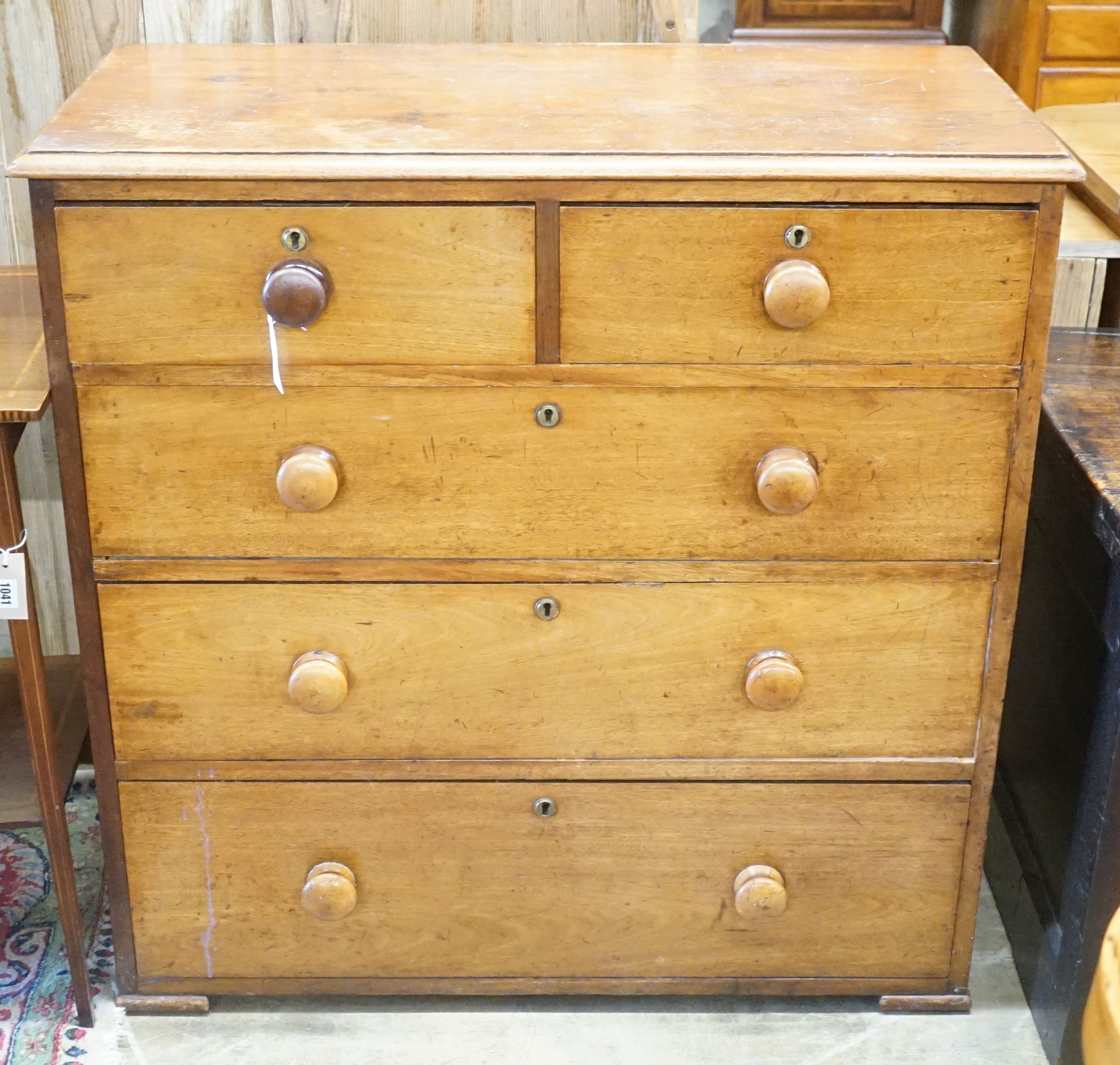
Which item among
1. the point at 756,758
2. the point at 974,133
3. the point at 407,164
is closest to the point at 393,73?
the point at 407,164

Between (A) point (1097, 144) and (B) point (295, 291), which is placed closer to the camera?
(B) point (295, 291)

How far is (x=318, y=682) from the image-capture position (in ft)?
5.18

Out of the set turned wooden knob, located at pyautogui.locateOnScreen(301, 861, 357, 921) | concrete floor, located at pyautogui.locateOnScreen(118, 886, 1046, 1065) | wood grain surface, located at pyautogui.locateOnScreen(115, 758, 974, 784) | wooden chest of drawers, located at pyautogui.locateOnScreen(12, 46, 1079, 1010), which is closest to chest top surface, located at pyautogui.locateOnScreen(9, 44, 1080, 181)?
wooden chest of drawers, located at pyautogui.locateOnScreen(12, 46, 1079, 1010)

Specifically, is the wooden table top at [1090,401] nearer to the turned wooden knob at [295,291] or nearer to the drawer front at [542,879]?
the drawer front at [542,879]

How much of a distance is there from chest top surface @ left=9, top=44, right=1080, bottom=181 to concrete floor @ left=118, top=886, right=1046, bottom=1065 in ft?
3.47

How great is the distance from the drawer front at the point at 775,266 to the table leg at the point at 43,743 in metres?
0.63

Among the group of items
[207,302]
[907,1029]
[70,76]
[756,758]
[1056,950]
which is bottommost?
[907,1029]

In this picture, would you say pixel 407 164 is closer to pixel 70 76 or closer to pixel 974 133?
pixel 974 133

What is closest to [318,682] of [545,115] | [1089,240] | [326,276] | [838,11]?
[326,276]

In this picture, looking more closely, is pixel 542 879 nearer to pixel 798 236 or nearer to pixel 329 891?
pixel 329 891

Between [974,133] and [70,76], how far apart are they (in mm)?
1193

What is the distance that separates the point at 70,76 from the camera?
1915mm

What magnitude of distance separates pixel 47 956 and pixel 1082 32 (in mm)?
2603

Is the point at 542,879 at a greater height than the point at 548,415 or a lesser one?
lesser
